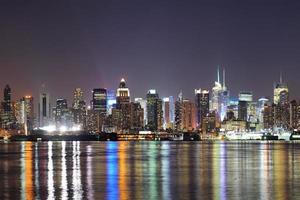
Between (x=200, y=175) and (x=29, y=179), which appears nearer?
(x=29, y=179)

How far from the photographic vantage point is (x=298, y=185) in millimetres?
41938

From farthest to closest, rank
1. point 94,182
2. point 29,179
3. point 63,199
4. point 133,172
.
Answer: point 133,172 < point 29,179 < point 94,182 < point 63,199

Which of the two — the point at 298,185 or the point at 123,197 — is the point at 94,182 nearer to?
the point at 123,197

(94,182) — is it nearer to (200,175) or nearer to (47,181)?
(47,181)

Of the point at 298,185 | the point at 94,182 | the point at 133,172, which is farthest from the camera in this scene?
the point at 133,172

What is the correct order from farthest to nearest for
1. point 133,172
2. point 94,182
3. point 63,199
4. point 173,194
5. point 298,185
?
point 133,172 → point 94,182 → point 298,185 → point 173,194 → point 63,199

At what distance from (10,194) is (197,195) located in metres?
11.0

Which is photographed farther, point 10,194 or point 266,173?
point 266,173

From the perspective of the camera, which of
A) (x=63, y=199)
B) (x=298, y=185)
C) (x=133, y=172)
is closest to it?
(x=63, y=199)

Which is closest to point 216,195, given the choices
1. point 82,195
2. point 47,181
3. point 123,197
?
point 123,197

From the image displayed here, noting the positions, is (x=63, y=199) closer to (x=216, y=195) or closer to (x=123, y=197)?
(x=123, y=197)

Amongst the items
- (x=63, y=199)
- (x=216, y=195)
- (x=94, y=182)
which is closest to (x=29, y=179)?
(x=94, y=182)

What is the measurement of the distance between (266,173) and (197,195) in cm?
1877

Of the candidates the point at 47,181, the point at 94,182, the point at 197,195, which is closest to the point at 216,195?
the point at 197,195
